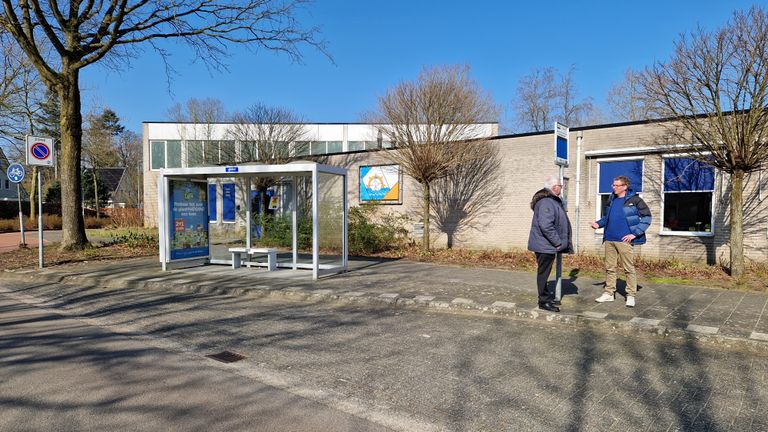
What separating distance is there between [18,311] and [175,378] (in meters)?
4.55

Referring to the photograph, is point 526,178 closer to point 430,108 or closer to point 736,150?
point 430,108

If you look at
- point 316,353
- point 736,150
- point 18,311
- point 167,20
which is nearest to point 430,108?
point 736,150

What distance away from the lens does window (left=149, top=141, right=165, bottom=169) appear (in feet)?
105

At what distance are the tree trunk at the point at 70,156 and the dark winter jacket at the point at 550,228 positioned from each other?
1321 cm

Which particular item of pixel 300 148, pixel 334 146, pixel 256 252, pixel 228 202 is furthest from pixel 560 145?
pixel 334 146

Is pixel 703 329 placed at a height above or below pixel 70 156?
below

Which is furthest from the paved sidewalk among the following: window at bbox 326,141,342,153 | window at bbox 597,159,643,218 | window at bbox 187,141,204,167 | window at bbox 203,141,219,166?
window at bbox 326,141,342,153

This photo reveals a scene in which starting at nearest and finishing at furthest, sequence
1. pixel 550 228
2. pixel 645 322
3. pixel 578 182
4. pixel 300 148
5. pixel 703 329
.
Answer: pixel 703 329 → pixel 645 322 → pixel 550 228 → pixel 578 182 → pixel 300 148

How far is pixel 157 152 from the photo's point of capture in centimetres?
3222

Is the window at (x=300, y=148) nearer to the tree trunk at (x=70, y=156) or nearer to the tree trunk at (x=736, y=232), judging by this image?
the tree trunk at (x=70, y=156)

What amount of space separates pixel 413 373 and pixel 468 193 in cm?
1104

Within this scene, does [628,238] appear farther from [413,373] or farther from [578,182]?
[578,182]

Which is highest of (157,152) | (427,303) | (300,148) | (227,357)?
(157,152)

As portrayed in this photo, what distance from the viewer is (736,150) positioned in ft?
28.4
